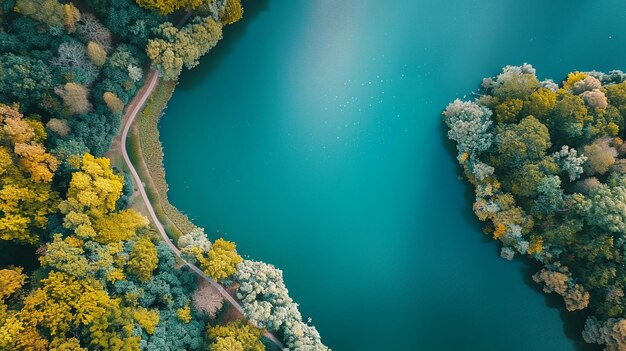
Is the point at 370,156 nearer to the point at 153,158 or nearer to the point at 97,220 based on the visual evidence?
the point at 153,158

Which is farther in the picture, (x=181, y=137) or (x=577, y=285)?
(x=181, y=137)

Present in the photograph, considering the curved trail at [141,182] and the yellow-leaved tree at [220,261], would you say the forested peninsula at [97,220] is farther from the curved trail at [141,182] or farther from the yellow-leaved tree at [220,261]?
the curved trail at [141,182]

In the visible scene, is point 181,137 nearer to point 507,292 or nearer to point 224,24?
point 224,24

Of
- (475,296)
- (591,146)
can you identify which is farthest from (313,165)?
(591,146)

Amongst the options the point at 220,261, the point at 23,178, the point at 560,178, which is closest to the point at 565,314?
the point at 560,178

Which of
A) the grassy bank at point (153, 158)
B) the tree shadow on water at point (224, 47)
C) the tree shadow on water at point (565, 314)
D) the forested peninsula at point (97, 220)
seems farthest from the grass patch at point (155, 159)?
the tree shadow on water at point (565, 314)
